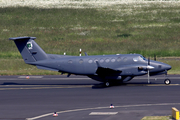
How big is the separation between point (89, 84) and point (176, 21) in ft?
156

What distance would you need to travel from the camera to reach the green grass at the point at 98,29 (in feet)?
170

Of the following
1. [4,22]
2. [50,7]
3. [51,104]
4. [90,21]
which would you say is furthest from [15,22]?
[51,104]

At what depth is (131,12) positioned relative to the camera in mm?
73812

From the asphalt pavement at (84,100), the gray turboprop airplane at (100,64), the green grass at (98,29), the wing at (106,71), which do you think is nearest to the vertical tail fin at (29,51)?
the gray turboprop airplane at (100,64)

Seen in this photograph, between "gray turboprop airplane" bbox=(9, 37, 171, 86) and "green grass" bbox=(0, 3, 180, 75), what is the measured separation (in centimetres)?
1688

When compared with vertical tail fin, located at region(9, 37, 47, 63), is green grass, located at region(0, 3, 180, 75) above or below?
above

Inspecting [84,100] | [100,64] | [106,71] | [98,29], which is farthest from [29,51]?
[98,29]

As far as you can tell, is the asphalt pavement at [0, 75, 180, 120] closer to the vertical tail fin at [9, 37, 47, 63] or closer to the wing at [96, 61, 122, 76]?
the wing at [96, 61, 122, 76]

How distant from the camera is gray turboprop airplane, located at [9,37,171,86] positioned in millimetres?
22938

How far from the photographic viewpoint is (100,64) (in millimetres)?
23812

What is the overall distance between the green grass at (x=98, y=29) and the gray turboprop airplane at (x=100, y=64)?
55.4 feet

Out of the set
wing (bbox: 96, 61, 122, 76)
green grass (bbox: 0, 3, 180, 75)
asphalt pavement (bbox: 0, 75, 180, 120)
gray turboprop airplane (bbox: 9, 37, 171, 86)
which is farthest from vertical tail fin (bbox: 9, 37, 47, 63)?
green grass (bbox: 0, 3, 180, 75)

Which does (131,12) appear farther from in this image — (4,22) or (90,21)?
(4,22)

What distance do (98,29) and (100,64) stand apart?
42.3m
